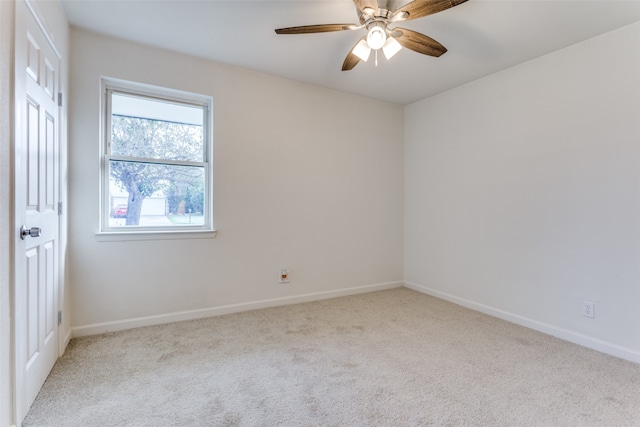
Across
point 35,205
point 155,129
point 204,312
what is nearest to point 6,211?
point 35,205

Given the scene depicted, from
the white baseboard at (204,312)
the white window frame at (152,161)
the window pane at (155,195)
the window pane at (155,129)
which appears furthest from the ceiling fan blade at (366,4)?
the white baseboard at (204,312)

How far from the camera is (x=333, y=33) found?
2377 millimetres

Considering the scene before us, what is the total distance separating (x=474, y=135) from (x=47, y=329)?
394cm

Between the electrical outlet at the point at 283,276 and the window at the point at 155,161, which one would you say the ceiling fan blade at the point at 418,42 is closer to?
the window at the point at 155,161

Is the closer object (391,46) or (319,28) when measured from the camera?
(319,28)

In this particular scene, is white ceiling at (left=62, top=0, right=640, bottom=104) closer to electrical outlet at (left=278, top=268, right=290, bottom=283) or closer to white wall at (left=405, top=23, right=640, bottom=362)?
white wall at (left=405, top=23, right=640, bottom=362)

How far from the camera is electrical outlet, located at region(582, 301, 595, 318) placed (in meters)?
2.39

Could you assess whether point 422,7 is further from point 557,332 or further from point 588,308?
point 557,332

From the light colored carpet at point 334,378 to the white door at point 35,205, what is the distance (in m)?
0.23

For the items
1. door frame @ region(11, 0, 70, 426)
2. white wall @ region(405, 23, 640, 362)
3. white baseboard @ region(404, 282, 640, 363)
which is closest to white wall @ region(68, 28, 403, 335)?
white wall @ region(405, 23, 640, 362)

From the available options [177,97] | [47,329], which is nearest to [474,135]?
Result: [177,97]

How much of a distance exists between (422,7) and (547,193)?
6.40 ft

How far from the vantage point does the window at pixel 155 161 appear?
8.66 feet

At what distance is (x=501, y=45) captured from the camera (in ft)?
8.26
